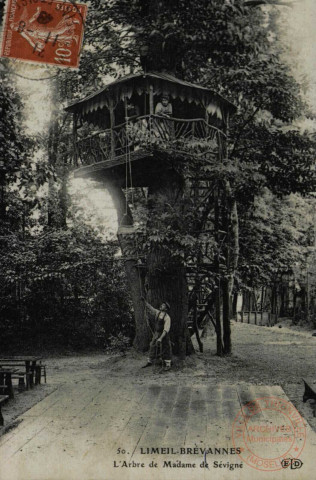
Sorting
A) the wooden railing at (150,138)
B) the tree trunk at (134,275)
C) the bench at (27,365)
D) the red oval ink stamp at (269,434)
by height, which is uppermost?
the wooden railing at (150,138)

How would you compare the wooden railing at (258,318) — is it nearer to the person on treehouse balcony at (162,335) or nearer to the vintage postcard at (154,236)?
the vintage postcard at (154,236)

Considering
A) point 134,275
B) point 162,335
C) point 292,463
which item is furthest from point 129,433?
point 134,275

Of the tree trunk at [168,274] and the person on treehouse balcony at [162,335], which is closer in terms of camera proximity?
the person on treehouse balcony at [162,335]

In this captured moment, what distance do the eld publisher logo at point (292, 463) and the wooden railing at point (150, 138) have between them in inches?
297

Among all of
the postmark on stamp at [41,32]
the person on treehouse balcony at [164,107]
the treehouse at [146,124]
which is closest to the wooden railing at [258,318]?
the treehouse at [146,124]

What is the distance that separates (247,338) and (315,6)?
1539 centimetres

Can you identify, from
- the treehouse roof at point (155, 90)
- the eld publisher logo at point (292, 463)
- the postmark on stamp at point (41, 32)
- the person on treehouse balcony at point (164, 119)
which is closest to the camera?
the eld publisher logo at point (292, 463)

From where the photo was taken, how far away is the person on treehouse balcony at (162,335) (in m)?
13.1

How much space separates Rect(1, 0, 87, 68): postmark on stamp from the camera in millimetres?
8266

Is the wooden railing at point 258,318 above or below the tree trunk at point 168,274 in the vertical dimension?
below

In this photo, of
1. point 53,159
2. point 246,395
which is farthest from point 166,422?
point 53,159

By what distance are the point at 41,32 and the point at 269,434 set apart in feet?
23.0

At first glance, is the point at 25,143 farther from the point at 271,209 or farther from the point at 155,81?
the point at 271,209

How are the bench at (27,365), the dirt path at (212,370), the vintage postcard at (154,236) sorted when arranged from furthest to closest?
the bench at (27,365)
the dirt path at (212,370)
the vintage postcard at (154,236)
